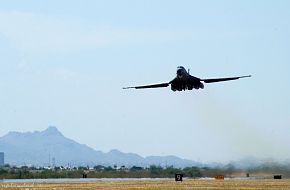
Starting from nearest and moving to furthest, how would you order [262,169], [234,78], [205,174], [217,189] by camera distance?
[234,78] → [217,189] → [262,169] → [205,174]

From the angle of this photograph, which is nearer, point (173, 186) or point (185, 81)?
point (185, 81)

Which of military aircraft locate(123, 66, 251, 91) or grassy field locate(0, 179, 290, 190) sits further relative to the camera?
grassy field locate(0, 179, 290, 190)

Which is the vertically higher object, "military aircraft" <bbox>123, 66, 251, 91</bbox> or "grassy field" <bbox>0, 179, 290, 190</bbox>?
"military aircraft" <bbox>123, 66, 251, 91</bbox>

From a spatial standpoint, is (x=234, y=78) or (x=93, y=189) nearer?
(x=234, y=78)

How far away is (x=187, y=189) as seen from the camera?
93500mm

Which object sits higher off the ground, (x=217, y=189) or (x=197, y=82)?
(x=197, y=82)

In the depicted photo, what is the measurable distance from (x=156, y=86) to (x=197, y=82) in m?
4.39

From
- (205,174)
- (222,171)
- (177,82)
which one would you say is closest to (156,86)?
(177,82)

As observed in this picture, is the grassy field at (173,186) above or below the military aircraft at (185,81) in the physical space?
below

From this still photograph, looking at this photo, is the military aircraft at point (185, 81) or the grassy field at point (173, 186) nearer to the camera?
the military aircraft at point (185, 81)

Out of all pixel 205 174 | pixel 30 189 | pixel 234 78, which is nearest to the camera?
pixel 234 78

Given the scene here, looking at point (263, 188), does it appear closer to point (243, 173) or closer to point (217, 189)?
point (217, 189)

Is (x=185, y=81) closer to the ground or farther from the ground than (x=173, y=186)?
farther from the ground

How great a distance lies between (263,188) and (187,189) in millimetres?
9548
